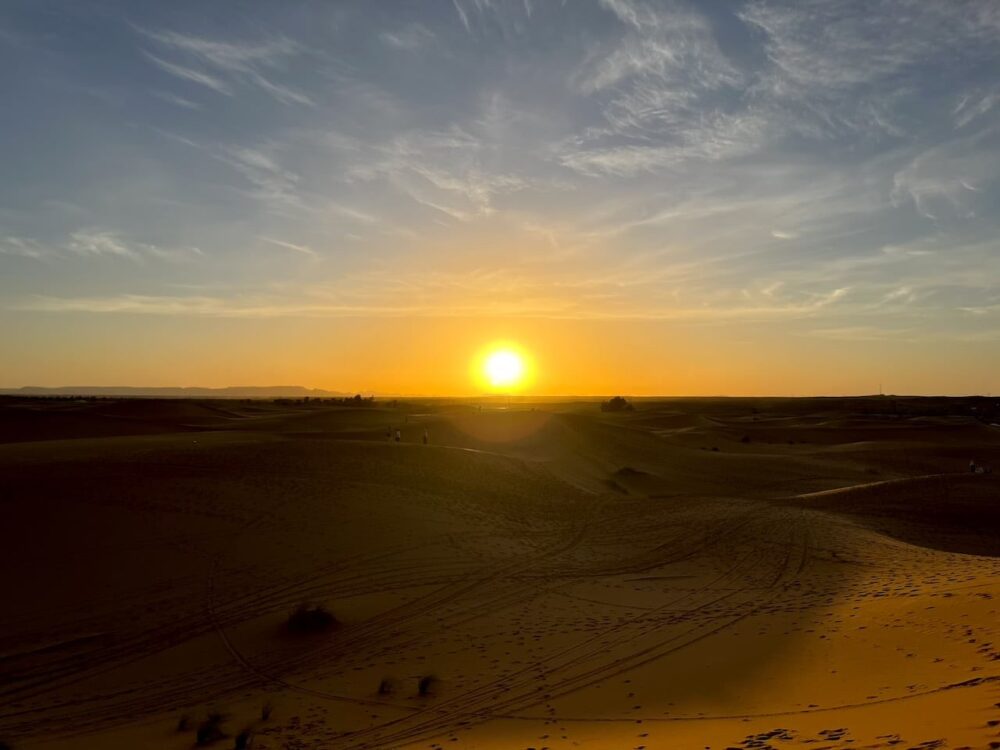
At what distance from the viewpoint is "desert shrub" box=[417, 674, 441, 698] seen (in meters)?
9.20

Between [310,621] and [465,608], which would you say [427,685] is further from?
[465,608]

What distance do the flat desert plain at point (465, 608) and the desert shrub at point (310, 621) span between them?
0.16 meters

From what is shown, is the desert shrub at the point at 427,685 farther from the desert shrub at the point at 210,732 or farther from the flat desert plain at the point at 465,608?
the desert shrub at the point at 210,732

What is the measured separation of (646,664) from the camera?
32.5 feet

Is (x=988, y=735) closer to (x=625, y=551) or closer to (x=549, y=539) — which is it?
(x=625, y=551)

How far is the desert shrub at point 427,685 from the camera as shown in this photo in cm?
920

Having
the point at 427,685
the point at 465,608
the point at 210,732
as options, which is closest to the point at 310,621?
the point at 465,608

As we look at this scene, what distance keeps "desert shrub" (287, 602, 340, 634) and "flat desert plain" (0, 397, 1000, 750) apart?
0.53 ft

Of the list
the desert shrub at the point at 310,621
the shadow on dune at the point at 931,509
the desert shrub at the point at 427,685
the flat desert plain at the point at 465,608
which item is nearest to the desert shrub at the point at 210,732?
the flat desert plain at the point at 465,608

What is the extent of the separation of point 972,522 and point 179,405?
64196 mm

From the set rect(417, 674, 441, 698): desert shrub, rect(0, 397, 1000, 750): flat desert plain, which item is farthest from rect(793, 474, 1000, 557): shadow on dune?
rect(417, 674, 441, 698): desert shrub

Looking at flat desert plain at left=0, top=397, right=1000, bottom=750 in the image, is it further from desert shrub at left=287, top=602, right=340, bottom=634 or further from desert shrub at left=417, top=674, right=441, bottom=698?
desert shrub at left=287, top=602, right=340, bottom=634

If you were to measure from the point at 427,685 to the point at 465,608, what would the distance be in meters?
3.82

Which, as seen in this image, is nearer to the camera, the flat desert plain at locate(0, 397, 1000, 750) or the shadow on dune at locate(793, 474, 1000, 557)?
the flat desert plain at locate(0, 397, 1000, 750)
